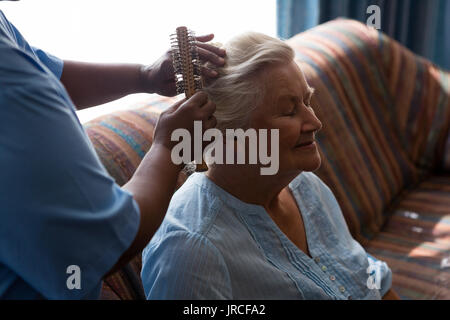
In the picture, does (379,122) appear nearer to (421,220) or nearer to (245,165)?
(421,220)

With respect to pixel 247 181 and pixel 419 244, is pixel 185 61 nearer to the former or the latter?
pixel 247 181

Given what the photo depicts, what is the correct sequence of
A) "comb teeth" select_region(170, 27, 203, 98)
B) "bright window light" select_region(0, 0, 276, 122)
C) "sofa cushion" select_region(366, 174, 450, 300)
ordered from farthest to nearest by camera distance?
1. "sofa cushion" select_region(366, 174, 450, 300)
2. "bright window light" select_region(0, 0, 276, 122)
3. "comb teeth" select_region(170, 27, 203, 98)

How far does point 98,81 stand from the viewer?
110 centimetres

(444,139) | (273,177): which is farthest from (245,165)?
(444,139)

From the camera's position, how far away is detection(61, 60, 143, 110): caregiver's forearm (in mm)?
1088

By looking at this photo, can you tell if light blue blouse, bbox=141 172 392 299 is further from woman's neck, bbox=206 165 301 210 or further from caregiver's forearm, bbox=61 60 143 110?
caregiver's forearm, bbox=61 60 143 110

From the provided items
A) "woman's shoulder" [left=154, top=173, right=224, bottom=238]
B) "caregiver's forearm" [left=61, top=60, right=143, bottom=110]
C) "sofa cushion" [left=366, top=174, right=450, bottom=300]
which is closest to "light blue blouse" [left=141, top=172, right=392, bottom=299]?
"woman's shoulder" [left=154, top=173, right=224, bottom=238]

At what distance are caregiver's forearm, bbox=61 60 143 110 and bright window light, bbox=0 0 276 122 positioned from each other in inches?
14.5

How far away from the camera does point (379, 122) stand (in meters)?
2.19

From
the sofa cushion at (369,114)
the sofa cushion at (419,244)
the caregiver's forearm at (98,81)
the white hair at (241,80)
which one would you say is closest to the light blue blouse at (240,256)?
the white hair at (241,80)

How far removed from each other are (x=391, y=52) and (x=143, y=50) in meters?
1.25

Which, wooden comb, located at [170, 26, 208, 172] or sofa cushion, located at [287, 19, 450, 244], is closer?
wooden comb, located at [170, 26, 208, 172]

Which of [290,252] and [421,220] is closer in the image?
[290,252]

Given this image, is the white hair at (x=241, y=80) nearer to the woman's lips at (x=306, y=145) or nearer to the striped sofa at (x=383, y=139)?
the woman's lips at (x=306, y=145)
